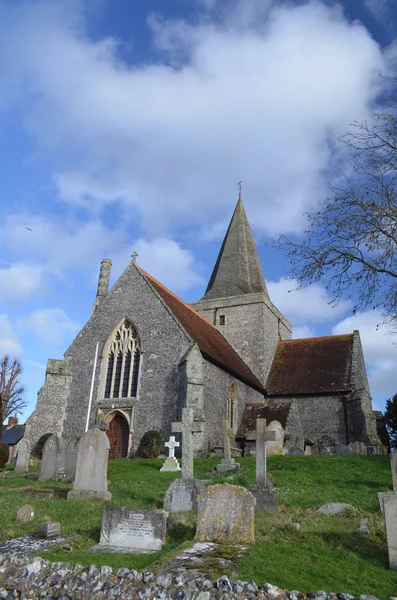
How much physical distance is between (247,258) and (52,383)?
15706 millimetres

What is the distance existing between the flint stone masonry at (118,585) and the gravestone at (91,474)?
490 cm

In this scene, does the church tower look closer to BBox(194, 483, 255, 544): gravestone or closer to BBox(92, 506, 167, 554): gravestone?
BBox(194, 483, 255, 544): gravestone

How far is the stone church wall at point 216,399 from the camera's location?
61.9 ft

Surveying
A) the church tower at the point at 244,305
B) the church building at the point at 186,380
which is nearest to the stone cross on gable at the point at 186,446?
the church building at the point at 186,380

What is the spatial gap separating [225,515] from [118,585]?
2499 millimetres

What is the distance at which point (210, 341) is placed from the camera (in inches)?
883

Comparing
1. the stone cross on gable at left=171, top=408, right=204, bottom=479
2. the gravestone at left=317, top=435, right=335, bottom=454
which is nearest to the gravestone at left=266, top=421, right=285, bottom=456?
the gravestone at left=317, top=435, right=335, bottom=454

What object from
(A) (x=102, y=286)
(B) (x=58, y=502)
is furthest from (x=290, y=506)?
(A) (x=102, y=286)

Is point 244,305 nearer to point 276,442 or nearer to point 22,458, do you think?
point 276,442

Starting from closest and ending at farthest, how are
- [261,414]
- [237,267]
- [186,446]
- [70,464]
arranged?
1. [186,446]
2. [70,464]
3. [261,414]
4. [237,267]

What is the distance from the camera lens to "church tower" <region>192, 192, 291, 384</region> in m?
26.2

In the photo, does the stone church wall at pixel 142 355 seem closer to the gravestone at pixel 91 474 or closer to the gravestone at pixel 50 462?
the gravestone at pixel 50 462

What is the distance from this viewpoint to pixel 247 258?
3073 cm

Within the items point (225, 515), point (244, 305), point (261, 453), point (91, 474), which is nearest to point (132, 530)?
point (225, 515)
